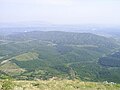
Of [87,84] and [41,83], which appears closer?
[41,83]

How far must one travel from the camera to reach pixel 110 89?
88.4 ft

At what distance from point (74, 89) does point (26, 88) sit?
181 inches

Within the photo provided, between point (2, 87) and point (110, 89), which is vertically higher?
point (2, 87)

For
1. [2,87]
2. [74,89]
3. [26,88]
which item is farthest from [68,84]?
[2,87]

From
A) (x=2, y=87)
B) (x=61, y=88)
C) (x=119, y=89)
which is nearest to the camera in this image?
(x=2, y=87)

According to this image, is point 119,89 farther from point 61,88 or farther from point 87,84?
point 61,88

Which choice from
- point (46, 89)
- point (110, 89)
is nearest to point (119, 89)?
point (110, 89)

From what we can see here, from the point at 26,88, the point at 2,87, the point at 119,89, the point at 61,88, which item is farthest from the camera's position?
the point at 119,89

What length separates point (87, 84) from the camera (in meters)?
27.4

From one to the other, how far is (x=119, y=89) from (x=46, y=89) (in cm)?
725

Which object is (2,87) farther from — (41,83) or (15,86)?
(41,83)

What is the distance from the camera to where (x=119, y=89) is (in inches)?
1028

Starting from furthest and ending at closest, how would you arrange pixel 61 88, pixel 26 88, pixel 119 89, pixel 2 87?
pixel 119 89 → pixel 61 88 → pixel 26 88 → pixel 2 87

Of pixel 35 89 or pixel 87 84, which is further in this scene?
pixel 87 84
